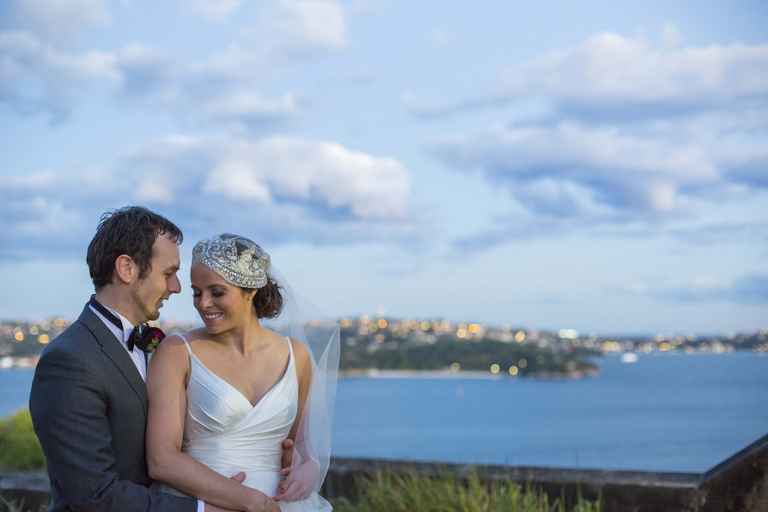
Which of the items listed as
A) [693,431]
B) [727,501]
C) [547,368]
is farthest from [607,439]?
[727,501]

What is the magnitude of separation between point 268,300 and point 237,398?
0.43m

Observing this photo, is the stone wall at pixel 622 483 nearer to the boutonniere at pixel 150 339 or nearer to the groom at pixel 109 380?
the groom at pixel 109 380

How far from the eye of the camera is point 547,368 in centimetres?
12512

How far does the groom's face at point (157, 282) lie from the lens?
3.45 m

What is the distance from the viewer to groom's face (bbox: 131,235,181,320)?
3451 millimetres

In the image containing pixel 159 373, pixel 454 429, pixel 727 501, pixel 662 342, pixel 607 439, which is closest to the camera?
pixel 159 373

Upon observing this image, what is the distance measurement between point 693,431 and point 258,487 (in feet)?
246

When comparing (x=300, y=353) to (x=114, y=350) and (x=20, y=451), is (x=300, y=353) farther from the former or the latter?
(x=20, y=451)

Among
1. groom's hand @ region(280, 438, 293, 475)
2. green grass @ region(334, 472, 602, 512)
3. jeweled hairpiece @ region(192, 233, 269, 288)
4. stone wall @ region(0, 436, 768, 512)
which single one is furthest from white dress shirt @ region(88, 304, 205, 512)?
stone wall @ region(0, 436, 768, 512)

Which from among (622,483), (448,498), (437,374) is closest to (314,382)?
(448,498)

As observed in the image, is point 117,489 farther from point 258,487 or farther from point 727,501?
point 727,501

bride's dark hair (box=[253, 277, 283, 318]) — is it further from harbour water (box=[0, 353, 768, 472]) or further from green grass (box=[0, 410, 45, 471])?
harbour water (box=[0, 353, 768, 472])

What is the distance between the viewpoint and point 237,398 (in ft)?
12.1

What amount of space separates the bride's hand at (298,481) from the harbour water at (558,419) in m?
26.6
